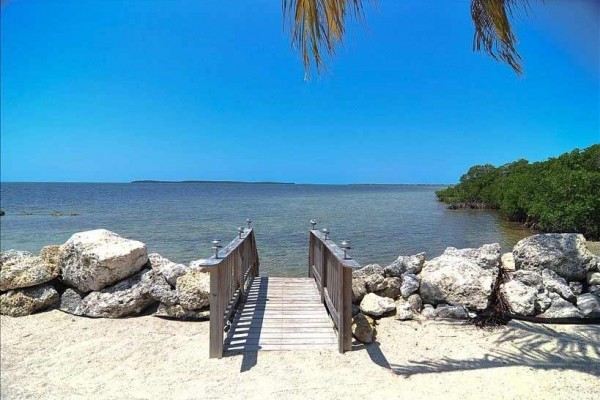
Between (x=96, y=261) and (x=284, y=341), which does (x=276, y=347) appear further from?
→ (x=96, y=261)

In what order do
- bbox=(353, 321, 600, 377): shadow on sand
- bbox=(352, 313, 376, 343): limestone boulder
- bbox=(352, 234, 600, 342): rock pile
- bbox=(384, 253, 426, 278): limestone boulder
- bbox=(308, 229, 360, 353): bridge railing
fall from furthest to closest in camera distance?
bbox=(384, 253, 426, 278): limestone boulder → bbox=(352, 234, 600, 342): rock pile → bbox=(352, 313, 376, 343): limestone boulder → bbox=(308, 229, 360, 353): bridge railing → bbox=(353, 321, 600, 377): shadow on sand

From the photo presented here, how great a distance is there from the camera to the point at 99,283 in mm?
6008

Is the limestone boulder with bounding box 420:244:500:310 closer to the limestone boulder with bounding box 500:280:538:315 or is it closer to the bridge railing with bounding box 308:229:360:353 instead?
the limestone boulder with bounding box 500:280:538:315

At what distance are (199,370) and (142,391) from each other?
0.64 metres

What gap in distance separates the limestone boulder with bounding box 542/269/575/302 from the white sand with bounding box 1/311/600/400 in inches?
30.8

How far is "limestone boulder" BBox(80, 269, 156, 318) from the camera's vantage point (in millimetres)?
5758

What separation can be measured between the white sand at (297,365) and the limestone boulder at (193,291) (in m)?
0.32

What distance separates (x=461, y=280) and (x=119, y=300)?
5439 millimetres

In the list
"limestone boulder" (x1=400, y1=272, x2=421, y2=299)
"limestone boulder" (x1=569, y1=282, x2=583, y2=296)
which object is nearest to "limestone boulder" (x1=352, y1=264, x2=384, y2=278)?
"limestone boulder" (x1=400, y1=272, x2=421, y2=299)

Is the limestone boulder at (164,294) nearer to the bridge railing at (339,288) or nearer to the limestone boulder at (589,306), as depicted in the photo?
the bridge railing at (339,288)

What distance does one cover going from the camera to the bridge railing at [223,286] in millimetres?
4449

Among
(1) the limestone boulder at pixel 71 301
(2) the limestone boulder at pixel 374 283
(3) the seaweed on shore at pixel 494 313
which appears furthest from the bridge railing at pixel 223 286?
(3) the seaweed on shore at pixel 494 313

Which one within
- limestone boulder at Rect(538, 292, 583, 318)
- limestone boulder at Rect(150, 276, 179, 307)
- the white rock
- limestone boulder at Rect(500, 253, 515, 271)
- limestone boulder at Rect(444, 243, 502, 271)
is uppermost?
limestone boulder at Rect(444, 243, 502, 271)

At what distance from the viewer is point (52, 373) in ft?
13.1
